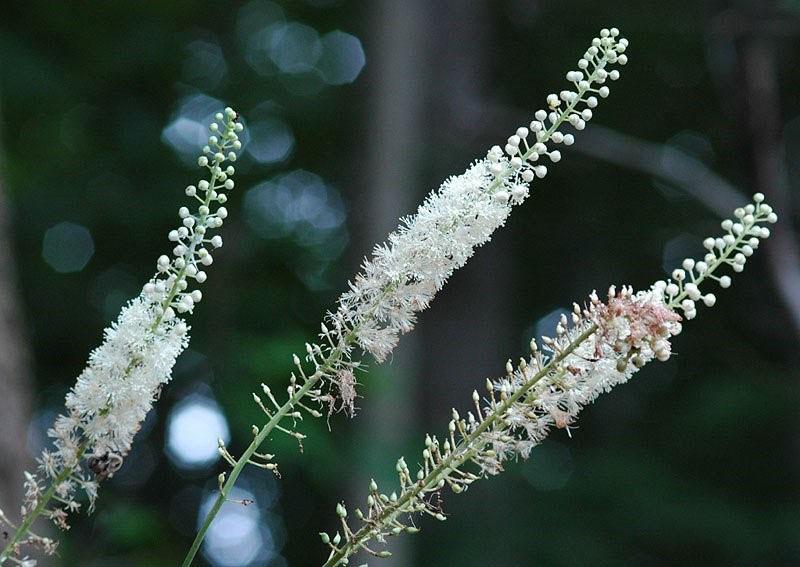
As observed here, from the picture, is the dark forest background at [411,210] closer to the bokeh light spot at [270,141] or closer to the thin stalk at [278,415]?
the bokeh light spot at [270,141]

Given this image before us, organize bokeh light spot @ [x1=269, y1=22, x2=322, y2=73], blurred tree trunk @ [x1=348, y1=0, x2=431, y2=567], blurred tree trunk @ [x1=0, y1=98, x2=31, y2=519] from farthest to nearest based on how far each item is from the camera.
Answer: bokeh light spot @ [x1=269, y1=22, x2=322, y2=73]
blurred tree trunk @ [x1=348, y1=0, x2=431, y2=567]
blurred tree trunk @ [x1=0, y1=98, x2=31, y2=519]

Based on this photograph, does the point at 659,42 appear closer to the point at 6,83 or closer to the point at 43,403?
the point at 6,83

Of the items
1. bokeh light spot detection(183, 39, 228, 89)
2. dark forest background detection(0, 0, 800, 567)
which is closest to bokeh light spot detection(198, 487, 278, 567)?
dark forest background detection(0, 0, 800, 567)

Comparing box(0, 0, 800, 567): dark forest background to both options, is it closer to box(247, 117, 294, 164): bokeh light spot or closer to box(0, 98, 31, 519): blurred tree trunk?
box(247, 117, 294, 164): bokeh light spot

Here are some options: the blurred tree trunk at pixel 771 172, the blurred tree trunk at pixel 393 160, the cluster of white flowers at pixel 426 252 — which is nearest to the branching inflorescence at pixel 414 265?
the cluster of white flowers at pixel 426 252

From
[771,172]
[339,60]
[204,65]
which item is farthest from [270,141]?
[771,172]

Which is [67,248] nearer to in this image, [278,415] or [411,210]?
[411,210]
